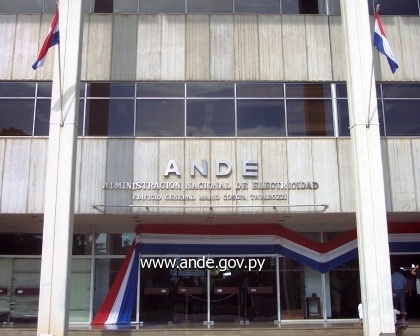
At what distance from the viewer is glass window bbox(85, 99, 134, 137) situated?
16234 millimetres

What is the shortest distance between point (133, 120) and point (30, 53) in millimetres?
3829

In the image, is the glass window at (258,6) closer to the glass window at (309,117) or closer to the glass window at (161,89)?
the glass window at (309,117)

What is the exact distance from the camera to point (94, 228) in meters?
18.1

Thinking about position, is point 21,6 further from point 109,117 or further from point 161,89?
point 161,89

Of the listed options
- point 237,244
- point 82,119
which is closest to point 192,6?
point 82,119

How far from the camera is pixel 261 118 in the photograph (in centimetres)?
1661

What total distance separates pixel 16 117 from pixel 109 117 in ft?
9.17

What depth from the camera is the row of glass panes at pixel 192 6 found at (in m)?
17.2

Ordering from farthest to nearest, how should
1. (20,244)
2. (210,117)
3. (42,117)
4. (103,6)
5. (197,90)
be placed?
1. (20,244)
2. (103,6)
3. (197,90)
4. (210,117)
5. (42,117)

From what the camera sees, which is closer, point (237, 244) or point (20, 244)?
point (237, 244)

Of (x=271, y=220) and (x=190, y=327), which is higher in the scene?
(x=271, y=220)

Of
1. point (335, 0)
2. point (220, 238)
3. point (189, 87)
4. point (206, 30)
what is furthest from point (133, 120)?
point (335, 0)

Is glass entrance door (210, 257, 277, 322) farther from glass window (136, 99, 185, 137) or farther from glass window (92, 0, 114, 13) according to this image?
glass window (92, 0, 114, 13)

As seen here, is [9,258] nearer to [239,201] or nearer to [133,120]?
[133,120]
